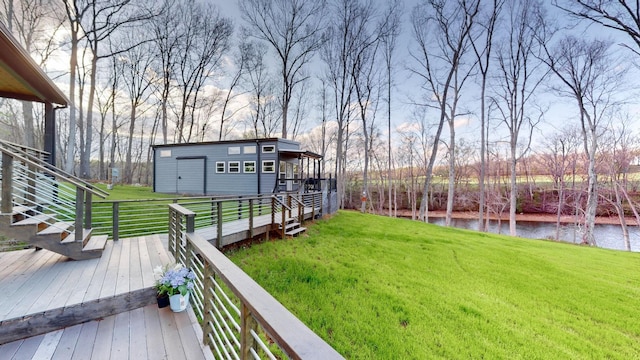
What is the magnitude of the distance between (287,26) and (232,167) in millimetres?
9290

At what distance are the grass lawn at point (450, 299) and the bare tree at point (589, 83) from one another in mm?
7642

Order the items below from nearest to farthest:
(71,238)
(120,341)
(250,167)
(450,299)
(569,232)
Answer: (120,341)
(71,238)
(450,299)
(250,167)
(569,232)

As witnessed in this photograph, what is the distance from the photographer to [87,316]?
2.26 metres

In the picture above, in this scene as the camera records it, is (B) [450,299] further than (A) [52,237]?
Yes

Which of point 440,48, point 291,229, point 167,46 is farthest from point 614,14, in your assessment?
point 167,46

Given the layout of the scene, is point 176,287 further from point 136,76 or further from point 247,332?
point 136,76

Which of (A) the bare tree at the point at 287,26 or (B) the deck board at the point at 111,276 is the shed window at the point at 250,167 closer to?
(A) the bare tree at the point at 287,26

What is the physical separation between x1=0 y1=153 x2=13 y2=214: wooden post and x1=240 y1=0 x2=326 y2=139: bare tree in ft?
42.1

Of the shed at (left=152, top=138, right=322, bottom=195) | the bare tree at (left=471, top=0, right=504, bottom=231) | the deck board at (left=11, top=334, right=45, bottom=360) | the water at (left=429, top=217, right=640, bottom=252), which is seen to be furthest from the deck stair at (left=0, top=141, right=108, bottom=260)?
the water at (left=429, top=217, right=640, bottom=252)

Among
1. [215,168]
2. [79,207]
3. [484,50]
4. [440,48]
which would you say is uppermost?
[440,48]

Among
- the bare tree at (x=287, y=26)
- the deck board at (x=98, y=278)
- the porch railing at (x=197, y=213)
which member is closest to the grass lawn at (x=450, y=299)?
the porch railing at (x=197, y=213)

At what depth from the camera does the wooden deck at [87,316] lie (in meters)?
1.91

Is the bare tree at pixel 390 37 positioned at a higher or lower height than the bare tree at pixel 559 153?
higher

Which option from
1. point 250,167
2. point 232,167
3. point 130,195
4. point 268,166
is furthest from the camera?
point 232,167
